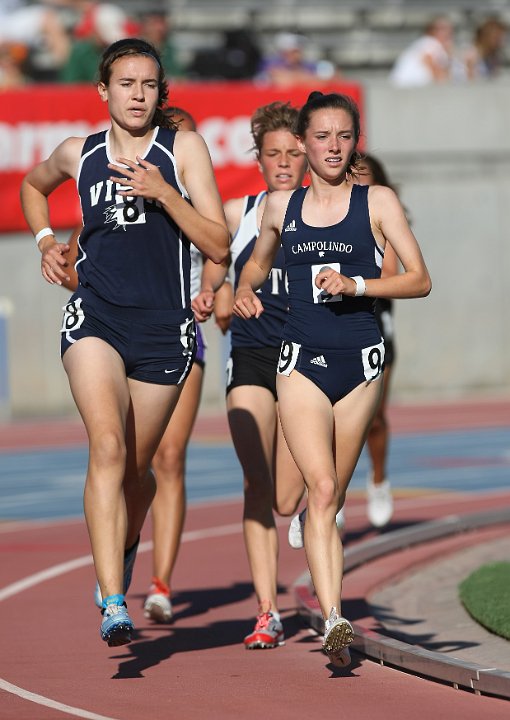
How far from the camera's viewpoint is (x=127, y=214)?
6895 mm

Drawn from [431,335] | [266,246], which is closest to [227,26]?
[431,335]

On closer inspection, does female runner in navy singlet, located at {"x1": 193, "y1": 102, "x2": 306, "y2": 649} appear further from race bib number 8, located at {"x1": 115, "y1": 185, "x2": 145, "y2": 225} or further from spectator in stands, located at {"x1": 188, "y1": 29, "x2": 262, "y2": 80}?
spectator in stands, located at {"x1": 188, "y1": 29, "x2": 262, "y2": 80}

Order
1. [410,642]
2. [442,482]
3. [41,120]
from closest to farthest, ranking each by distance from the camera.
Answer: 1. [410,642]
2. [442,482]
3. [41,120]

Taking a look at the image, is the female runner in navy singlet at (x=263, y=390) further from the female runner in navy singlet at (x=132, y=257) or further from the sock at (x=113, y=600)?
the sock at (x=113, y=600)

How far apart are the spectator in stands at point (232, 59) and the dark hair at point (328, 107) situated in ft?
54.8

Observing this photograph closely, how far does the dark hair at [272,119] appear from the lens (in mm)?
8273

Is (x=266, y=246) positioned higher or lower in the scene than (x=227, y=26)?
lower

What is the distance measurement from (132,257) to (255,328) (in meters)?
1.53

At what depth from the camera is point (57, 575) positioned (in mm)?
10289

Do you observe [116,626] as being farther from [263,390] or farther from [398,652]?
[263,390]

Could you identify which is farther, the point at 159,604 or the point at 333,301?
the point at 159,604

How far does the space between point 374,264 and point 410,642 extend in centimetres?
204

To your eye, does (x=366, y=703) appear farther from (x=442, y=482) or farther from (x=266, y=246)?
(x=442, y=482)

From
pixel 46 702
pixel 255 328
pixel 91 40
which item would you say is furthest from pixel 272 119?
pixel 91 40
